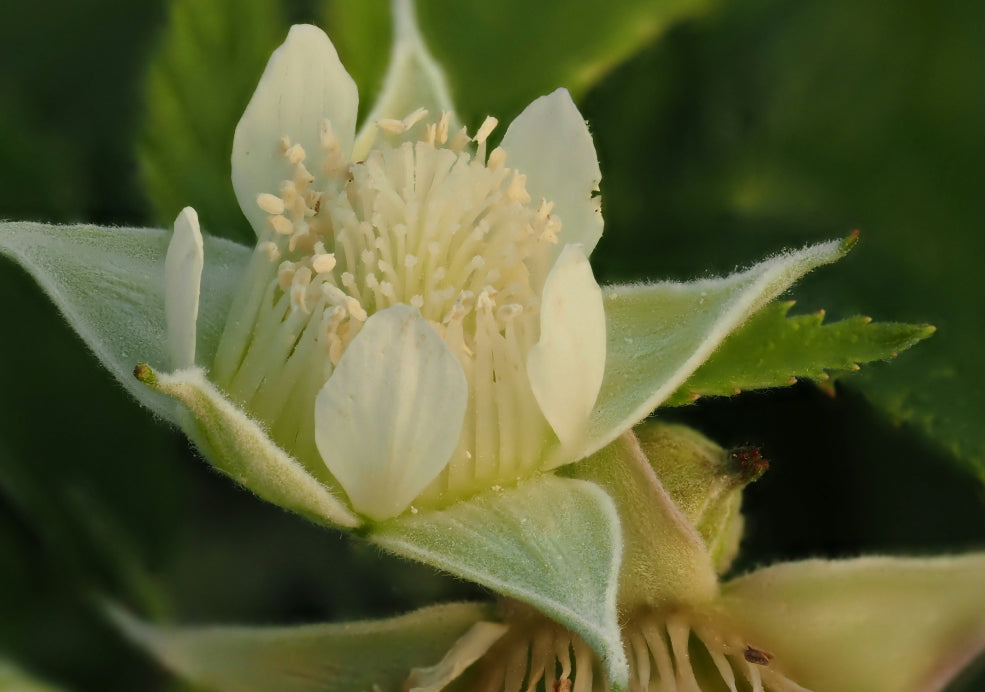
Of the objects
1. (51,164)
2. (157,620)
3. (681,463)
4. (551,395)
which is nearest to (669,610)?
(681,463)

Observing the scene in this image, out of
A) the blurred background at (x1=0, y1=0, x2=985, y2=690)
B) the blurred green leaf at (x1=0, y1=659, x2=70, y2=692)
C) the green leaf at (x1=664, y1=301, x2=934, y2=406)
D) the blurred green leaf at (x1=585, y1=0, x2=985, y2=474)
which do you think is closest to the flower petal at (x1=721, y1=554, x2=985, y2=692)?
the green leaf at (x1=664, y1=301, x2=934, y2=406)

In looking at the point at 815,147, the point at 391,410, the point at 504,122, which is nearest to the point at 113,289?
the point at 391,410

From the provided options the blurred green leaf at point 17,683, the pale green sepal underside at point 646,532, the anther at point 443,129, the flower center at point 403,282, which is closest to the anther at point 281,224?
the flower center at point 403,282

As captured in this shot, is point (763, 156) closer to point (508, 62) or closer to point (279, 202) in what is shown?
point (508, 62)

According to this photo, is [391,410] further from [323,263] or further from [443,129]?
[443,129]

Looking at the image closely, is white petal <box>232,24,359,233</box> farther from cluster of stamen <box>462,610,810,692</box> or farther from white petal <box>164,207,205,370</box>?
cluster of stamen <box>462,610,810,692</box>
